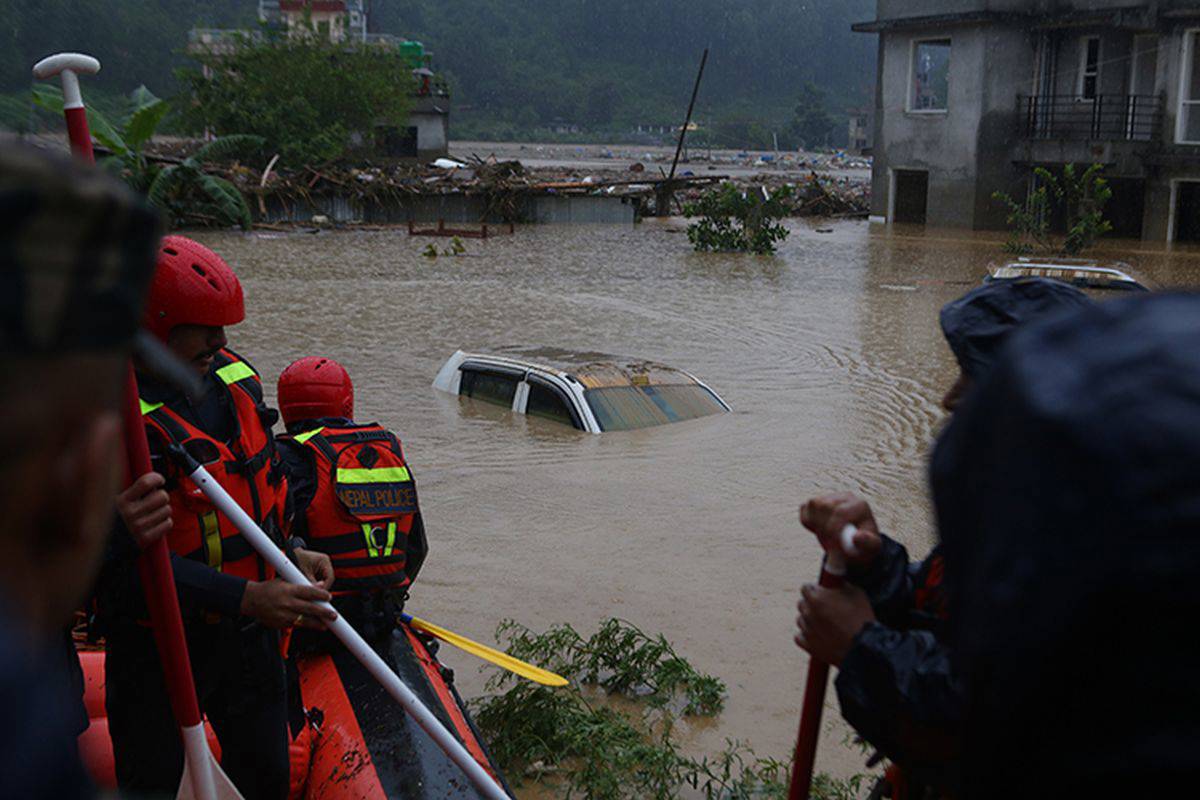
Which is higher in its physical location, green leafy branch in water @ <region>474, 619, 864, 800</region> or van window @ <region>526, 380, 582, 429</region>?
van window @ <region>526, 380, 582, 429</region>

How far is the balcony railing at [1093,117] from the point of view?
29.0 metres

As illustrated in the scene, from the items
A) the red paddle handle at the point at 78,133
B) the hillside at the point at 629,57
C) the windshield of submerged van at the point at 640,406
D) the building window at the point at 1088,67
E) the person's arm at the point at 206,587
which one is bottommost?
the windshield of submerged van at the point at 640,406

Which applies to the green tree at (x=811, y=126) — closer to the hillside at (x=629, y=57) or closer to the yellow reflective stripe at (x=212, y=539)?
the hillside at (x=629, y=57)

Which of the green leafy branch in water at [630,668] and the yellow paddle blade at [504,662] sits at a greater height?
the yellow paddle blade at [504,662]

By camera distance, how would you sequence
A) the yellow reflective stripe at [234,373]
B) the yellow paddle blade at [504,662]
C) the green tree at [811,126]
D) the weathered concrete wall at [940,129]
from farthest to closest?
the green tree at [811,126] < the weathered concrete wall at [940,129] < the yellow paddle blade at [504,662] < the yellow reflective stripe at [234,373]

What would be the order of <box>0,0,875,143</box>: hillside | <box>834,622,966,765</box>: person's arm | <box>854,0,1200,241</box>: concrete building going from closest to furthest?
1. <box>834,622,966,765</box>: person's arm
2. <box>854,0,1200,241</box>: concrete building
3. <box>0,0,875,143</box>: hillside

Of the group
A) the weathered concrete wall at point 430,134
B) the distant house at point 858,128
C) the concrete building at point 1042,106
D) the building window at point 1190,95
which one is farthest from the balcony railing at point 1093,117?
the distant house at point 858,128

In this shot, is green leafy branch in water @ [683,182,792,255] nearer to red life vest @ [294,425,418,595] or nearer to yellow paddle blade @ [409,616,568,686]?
yellow paddle blade @ [409,616,568,686]

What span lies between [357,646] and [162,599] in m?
0.57

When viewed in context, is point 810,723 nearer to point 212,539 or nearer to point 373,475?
point 212,539

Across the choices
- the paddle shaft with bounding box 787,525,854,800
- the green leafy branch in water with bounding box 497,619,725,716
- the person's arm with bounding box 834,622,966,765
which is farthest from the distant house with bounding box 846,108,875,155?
the person's arm with bounding box 834,622,966,765

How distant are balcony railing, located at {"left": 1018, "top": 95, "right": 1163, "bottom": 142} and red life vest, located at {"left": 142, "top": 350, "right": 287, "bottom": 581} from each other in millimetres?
28360

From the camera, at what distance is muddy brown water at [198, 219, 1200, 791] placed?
7.53m

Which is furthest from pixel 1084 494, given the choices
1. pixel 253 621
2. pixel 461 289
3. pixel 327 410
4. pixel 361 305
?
pixel 461 289
